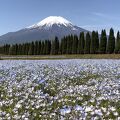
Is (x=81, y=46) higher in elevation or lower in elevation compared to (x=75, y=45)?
lower

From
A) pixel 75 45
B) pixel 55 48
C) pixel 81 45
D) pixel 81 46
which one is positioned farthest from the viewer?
pixel 55 48

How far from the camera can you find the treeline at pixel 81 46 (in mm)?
83000

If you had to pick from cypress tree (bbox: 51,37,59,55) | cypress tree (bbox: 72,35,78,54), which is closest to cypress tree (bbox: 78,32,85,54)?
cypress tree (bbox: 72,35,78,54)

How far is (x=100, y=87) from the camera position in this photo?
26.0ft

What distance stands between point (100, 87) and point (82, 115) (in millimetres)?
3105

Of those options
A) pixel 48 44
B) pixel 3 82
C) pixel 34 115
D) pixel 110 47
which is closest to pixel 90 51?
pixel 110 47

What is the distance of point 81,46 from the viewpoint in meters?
88.9

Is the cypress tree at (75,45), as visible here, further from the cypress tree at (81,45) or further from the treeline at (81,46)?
the cypress tree at (81,45)

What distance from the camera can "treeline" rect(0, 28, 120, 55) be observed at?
83000 millimetres

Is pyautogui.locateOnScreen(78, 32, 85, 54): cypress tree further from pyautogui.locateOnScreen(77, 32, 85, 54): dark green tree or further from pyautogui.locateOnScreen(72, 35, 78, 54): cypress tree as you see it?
pyautogui.locateOnScreen(72, 35, 78, 54): cypress tree

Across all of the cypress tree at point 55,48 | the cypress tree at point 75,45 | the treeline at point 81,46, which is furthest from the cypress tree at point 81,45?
the cypress tree at point 55,48

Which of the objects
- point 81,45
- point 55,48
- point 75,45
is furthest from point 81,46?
point 55,48

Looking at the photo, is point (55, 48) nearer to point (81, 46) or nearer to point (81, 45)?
point (81, 45)

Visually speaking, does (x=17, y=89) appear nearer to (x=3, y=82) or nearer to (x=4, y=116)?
(x=3, y=82)
